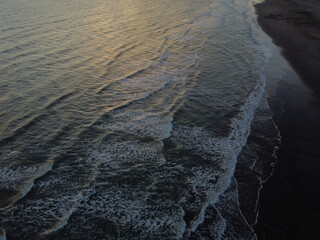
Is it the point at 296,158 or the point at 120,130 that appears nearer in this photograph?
the point at 296,158

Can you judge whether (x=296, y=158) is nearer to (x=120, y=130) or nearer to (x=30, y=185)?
(x=120, y=130)

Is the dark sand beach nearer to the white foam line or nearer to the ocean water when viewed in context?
the ocean water

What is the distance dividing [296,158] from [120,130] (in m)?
5.76

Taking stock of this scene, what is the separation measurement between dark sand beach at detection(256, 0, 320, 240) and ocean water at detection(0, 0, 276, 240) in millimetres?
980

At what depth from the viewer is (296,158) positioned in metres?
8.66

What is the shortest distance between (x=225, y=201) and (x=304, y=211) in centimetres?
182

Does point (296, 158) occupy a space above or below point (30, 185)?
below

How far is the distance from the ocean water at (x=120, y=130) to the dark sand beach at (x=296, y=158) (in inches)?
38.6

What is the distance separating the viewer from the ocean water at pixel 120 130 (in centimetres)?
670

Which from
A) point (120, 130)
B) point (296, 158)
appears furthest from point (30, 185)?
point (296, 158)

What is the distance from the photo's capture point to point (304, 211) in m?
6.77

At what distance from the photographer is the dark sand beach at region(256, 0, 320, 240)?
6461mm

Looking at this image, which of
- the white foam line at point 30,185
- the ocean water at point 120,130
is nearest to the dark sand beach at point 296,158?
the ocean water at point 120,130

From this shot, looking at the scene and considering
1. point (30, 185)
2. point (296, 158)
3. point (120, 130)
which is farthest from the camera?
point (120, 130)
